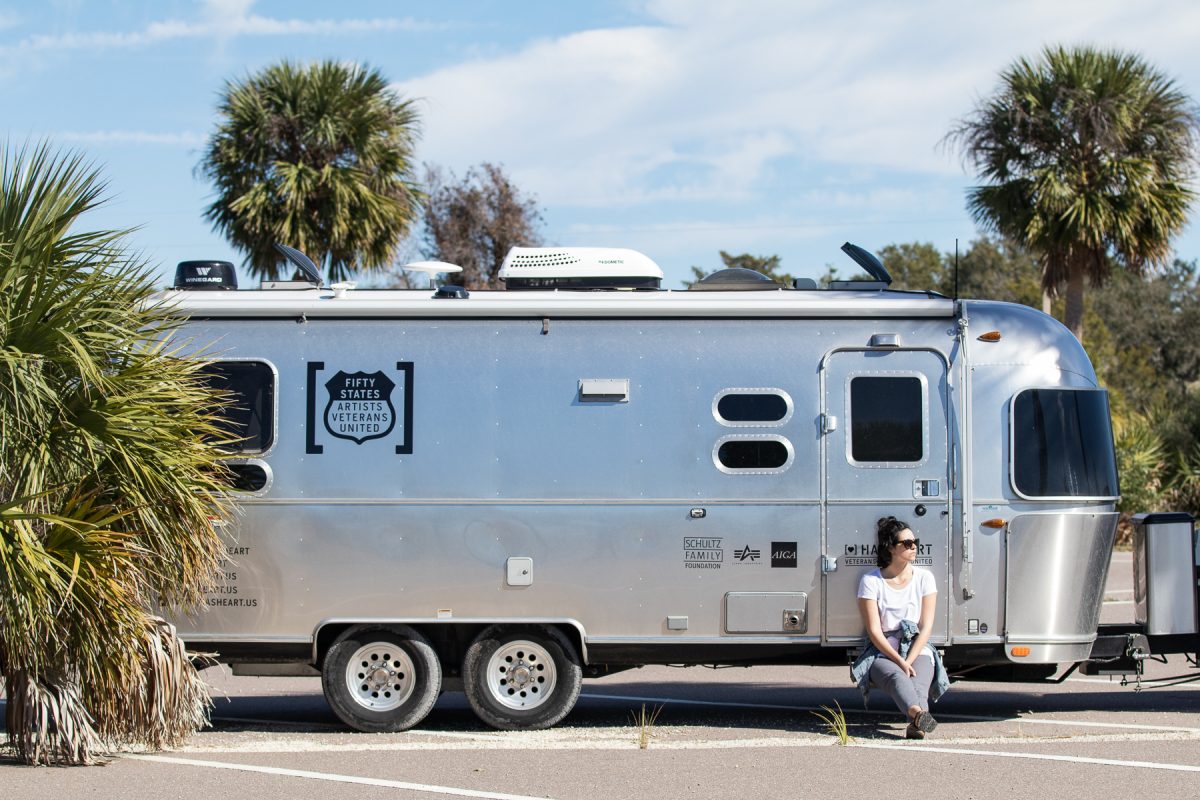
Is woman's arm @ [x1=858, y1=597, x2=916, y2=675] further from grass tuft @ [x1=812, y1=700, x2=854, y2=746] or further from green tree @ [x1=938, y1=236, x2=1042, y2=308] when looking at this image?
green tree @ [x1=938, y1=236, x2=1042, y2=308]

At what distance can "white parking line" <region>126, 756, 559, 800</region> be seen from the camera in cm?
743

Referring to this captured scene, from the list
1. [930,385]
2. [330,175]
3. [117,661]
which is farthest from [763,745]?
[330,175]

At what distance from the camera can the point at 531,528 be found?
9.30 m

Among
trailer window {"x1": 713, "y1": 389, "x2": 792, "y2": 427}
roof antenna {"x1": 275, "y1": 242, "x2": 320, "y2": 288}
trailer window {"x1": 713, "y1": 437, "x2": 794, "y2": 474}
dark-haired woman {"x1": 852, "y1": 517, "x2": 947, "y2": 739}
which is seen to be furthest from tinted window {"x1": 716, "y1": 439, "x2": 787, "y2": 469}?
roof antenna {"x1": 275, "y1": 242, "x2": 320, "y2": 288}

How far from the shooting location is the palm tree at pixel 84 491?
7.84m

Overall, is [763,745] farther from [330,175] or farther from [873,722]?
[330,175]

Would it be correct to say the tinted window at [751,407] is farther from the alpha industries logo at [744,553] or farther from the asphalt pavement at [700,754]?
the asphalt pavement at [700,754]

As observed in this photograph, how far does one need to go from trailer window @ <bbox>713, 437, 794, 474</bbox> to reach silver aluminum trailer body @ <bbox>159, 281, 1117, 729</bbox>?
15 mm

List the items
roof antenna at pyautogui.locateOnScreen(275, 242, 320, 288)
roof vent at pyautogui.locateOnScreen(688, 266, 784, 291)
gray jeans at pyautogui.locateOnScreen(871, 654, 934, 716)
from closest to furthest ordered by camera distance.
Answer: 1. gray jeans at pyautogui.locateOnScreen(871, 654, 934, 716)
2. roof vent at pyautogui.locateOnScreen(688, 266, 784, 291)
3. roof antenna at pyautogui.locateOnScreen(275, 242, 320, 288)

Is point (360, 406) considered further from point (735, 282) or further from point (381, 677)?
point (735, 282)

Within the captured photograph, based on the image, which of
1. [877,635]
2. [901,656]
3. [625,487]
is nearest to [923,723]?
[901,656]

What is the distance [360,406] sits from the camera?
372 inches

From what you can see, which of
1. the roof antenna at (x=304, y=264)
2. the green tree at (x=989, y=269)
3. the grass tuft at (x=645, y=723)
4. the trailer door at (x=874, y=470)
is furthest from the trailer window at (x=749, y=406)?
the green tree at (x=989, y=269)

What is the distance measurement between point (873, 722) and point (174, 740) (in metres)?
4.68
